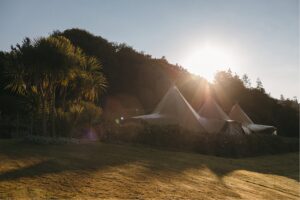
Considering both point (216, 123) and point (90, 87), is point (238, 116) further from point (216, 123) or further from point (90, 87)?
point (90, 87)

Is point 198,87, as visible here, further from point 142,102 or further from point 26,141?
point 26,141

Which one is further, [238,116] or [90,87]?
[238,116]

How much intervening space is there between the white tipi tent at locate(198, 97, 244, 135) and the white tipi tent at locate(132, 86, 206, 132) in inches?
33.7

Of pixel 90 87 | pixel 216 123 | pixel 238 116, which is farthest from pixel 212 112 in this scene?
pixel 90 87

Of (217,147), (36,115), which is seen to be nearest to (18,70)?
(36,115)

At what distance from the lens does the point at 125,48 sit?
168 ft

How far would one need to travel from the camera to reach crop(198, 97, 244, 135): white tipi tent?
26.6 metres

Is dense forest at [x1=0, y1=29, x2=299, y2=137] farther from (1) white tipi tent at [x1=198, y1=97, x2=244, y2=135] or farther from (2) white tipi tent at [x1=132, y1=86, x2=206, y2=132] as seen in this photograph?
(1) white tipi tent at [x1=198, y1=97, x2=244, y2=135]

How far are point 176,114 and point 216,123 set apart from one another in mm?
3350

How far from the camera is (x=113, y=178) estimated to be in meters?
9.82

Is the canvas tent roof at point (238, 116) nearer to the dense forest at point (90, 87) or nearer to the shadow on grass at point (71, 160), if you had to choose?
the dense forest at point (90, 87)

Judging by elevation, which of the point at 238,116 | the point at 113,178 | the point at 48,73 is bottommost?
the point at 113,178

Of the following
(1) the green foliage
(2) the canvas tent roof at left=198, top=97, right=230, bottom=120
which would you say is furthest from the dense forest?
(2) the canvas tent roof at left=198, top=97, right=230, bottom=120

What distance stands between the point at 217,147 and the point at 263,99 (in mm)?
37396
